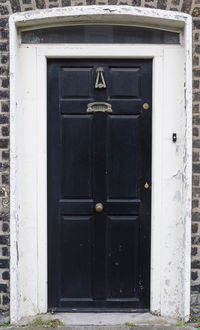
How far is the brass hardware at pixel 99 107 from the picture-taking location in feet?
14.1

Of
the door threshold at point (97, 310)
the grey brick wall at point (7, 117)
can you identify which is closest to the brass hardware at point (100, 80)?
the grey brick wall at point (7, 117)

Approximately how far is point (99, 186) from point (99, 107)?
0.78m

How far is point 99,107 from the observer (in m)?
4.30

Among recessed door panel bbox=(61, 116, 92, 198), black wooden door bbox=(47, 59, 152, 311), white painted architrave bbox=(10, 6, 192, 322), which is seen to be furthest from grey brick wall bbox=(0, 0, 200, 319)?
recessed door panel bbox=(61, 116, 92, 198)

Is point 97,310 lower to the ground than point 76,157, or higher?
lower

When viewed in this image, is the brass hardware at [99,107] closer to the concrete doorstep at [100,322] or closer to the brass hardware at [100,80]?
the brass hardware at [100,80]

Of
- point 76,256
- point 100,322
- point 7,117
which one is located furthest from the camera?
point 76,256

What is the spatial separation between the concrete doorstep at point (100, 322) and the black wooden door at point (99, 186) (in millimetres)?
98

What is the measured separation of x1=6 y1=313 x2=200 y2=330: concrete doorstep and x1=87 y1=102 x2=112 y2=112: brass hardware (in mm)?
2031

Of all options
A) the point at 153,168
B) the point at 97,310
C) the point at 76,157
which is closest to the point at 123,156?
the point at 153,168

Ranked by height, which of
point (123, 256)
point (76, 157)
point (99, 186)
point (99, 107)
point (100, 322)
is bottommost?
point (100, 322)

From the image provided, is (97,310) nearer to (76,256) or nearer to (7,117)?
(76,256)

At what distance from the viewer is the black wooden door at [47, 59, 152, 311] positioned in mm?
4289

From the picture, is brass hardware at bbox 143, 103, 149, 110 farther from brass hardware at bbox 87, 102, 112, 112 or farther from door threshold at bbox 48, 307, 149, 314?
door threshold at bbox 48, 307, 149, 314
